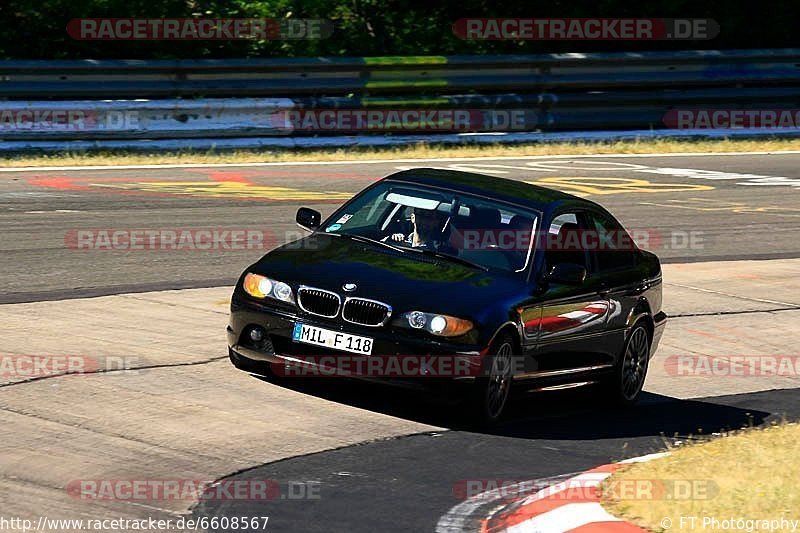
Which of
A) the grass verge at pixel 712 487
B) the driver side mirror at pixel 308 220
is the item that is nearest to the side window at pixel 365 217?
the driver side mirror at pixel 308 220

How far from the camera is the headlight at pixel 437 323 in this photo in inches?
337

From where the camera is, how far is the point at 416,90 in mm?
22906

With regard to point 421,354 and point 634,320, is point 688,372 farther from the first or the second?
point 421,354

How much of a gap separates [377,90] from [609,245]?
12.7 metres

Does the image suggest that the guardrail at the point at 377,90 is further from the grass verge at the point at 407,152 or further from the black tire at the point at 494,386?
the black tire at the point at 494,386

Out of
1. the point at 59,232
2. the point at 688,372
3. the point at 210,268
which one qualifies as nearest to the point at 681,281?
the point at 688,372

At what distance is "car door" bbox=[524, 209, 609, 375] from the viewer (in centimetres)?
925

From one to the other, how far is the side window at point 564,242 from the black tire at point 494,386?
0.79 meters

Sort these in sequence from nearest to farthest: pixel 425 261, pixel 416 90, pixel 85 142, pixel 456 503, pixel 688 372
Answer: pixel 456 503, pixel 425 261, pixel 688 372, pixel 85 142, pixel 416 90

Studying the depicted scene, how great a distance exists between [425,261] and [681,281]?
6.41 m

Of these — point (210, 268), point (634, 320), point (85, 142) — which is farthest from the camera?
point (85, 142)

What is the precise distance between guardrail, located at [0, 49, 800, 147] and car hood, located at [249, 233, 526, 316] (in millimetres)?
11054

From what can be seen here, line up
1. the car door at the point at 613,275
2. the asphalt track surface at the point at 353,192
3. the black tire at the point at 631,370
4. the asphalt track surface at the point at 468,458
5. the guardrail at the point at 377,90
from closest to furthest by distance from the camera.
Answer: the asphalt track surface at the point at 468,458, the asphalt track surface at the point at 353,192, the car door at the point at 613,275, the black tire at the point at 631,370, the guardrail at the point at 377,90

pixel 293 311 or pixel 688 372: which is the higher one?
pixel 293 311
